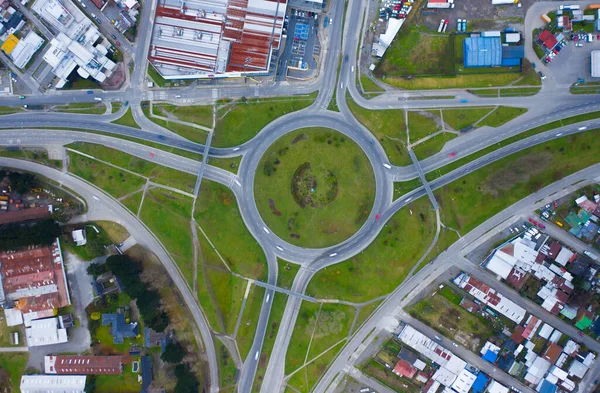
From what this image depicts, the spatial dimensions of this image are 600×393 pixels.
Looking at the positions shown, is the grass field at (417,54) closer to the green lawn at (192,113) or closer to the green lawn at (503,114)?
the green lawn at (503,114)

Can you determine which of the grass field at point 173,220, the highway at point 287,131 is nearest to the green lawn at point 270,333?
the highway at point 287,131

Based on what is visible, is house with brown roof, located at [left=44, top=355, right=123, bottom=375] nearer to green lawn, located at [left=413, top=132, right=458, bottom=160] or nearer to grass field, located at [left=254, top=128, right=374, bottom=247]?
grass field, located at [left=254, top=128, right=374, bottom=247]

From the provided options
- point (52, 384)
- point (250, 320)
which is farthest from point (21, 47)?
point (250, 320)

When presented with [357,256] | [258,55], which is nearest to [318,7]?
[258,55]

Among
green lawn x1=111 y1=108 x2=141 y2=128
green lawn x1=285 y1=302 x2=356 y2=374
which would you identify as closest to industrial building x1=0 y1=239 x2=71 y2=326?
green lawn x1=111 y1=108 x2=141 y2=128

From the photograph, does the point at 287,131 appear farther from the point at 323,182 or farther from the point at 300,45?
the point at 300,45

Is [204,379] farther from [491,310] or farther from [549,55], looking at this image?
[549,55]
